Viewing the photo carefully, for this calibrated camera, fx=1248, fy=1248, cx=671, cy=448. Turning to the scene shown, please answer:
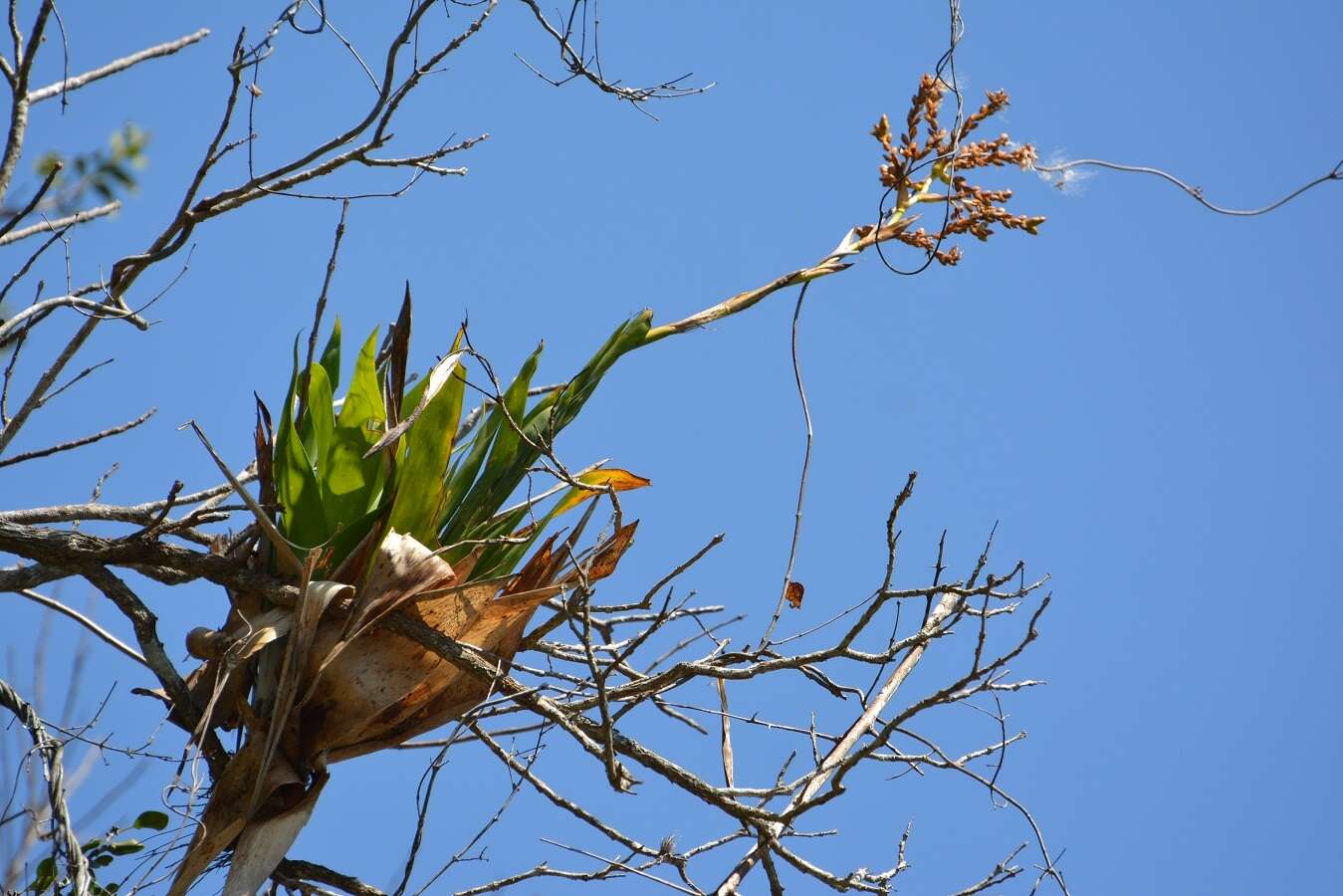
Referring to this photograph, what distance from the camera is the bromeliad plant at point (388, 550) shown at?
2.08m

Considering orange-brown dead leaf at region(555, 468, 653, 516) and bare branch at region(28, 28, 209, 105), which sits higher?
bare branch at region(28, 28, 209, 105)

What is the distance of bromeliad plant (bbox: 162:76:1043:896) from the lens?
2.08 m

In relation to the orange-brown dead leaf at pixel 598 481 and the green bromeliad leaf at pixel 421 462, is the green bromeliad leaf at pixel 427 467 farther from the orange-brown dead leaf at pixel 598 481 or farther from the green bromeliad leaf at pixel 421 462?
the orange-brown dead leaf at pixel 598 481

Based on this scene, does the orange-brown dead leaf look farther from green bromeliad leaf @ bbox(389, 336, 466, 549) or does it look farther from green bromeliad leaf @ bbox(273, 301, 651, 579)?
green bromeliad leaf @ bbox(389, 336, 466, 549)

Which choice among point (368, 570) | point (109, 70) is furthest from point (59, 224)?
point (368, 570)

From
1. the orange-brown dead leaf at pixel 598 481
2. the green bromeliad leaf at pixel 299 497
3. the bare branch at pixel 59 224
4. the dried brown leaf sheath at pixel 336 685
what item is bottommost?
the dried brown leaf sheath at pixel 336 685

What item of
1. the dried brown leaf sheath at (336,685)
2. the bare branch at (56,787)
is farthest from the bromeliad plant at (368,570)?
the bare branch at (56,787)

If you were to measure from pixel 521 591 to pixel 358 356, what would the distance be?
0.58 meters

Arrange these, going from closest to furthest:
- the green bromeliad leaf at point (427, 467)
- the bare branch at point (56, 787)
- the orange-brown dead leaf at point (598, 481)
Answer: the bare branch at point (56, 787) → the green bromeliad leaf at point (427, 467) → the orange-brown dead leaf at point (598, 481)

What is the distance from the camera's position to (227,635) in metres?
2.17

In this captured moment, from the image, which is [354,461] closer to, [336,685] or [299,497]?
[299,497]

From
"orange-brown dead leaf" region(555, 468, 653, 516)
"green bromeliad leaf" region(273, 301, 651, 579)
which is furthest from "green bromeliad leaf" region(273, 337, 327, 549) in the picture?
"orange-brown dead leaf" region(555, 468, 653, 516)

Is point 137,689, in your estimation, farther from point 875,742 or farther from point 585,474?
point 875,742

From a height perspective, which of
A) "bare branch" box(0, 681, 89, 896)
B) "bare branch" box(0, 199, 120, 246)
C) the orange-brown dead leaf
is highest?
"bare branch" box(0, 199, 120, 246)
